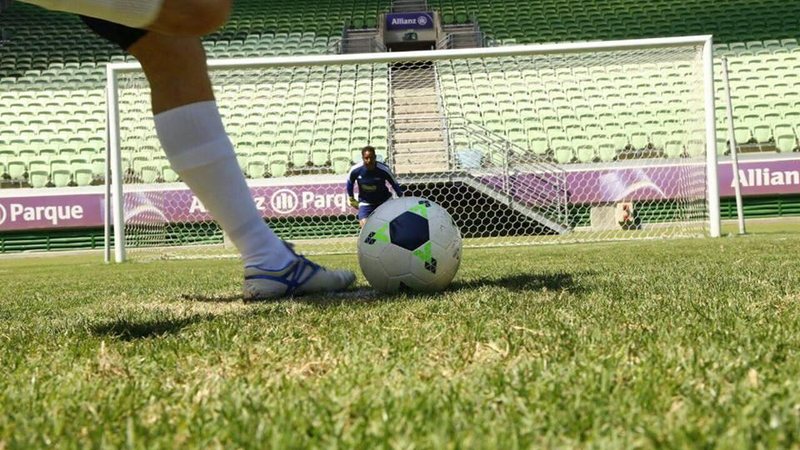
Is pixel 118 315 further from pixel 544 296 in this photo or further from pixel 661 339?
pixel 661 339

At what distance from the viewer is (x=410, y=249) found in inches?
118

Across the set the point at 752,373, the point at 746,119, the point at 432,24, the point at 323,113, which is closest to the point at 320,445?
the point at 752,373

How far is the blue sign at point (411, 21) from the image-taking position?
21.9 meters

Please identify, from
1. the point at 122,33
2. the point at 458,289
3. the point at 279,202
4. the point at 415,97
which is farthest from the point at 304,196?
the point at 122,33

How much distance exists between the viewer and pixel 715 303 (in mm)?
2320

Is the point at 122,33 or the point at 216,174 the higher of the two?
the point at 122,33

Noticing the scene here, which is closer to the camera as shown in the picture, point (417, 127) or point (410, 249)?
point (410, 249)

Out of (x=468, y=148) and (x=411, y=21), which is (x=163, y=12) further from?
(x=411, y=21)

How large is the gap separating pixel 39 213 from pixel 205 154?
40.8 feet

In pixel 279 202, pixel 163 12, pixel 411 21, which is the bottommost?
pixel 163 12

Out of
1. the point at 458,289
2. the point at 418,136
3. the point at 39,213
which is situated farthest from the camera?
the point at 39,213

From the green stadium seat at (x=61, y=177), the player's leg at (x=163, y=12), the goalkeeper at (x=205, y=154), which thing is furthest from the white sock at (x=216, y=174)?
the green stadium seat at (x=61, y=177)

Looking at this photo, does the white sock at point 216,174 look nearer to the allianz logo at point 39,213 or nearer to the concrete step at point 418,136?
the concrete step at point 418,136

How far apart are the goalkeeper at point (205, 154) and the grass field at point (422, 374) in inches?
7.6
